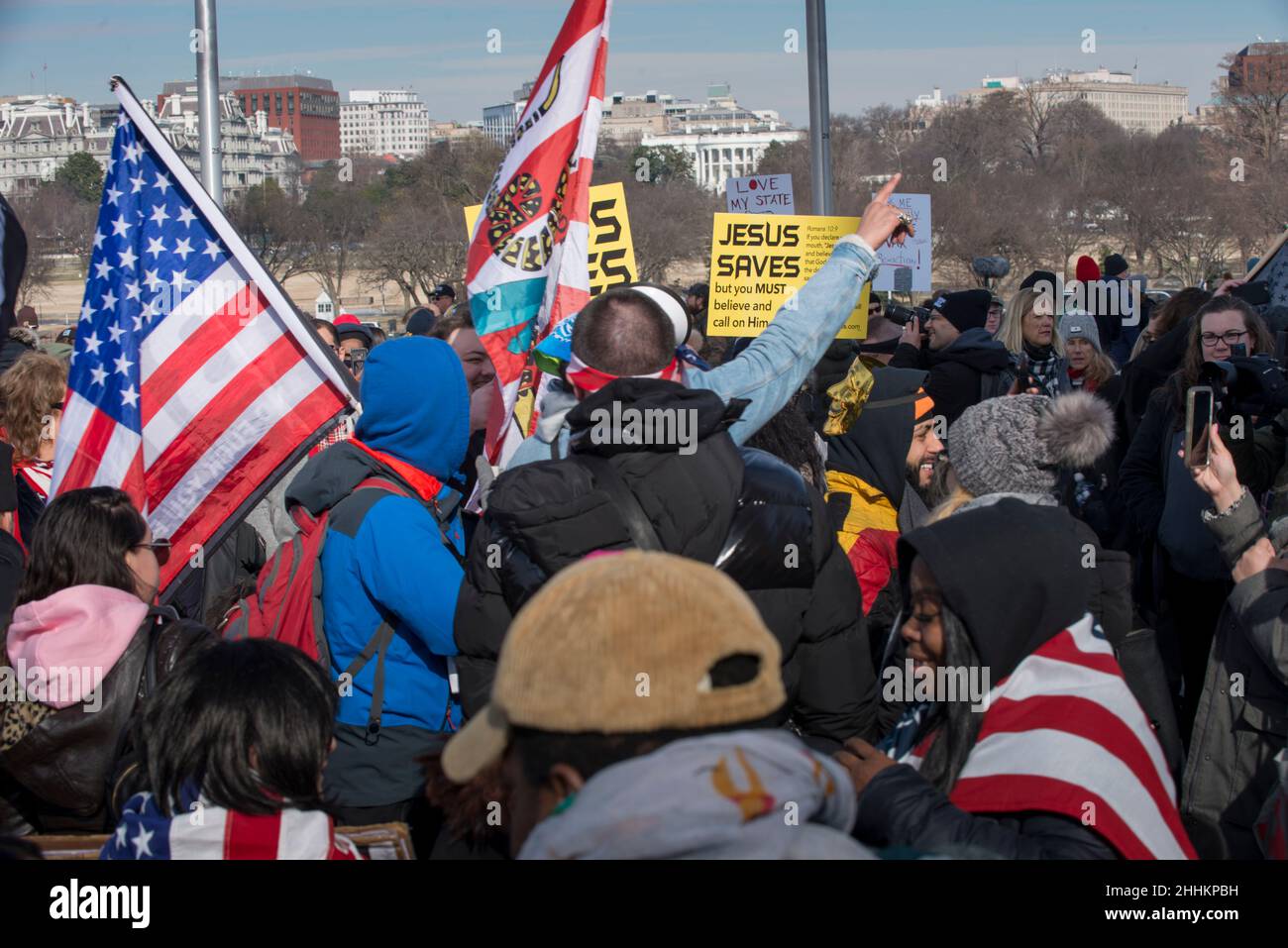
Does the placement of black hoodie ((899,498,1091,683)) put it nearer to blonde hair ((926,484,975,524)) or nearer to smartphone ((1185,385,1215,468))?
blonde hair ((926,484,975,524))

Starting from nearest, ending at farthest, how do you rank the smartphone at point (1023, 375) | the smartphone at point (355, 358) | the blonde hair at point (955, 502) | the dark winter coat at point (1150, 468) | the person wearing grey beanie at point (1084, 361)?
1. the blonde hair at point (955, 502)
2. the dark winter coat at point (1150, 468)
3. the smartphone at point (1023, 375)
4. the person wearing grey beanie at point (1084, 361)
5. the smartphone at point (355, 358)

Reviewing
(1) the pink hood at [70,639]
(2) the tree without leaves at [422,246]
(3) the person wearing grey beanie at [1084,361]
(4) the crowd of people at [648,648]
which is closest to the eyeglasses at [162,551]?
(4) the crowd of people at [648,648]

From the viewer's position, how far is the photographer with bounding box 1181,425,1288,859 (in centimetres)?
330

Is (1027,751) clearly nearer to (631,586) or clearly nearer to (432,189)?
(631,586)

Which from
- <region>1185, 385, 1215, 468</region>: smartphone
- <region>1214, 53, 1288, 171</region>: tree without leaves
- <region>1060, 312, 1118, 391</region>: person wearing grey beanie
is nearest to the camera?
<region>1185, 385, 1215, 468</region>: smartphone

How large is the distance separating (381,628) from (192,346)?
1.38 m

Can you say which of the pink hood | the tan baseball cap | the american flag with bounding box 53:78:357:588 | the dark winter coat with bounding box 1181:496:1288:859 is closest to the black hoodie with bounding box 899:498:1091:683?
the tan baseball cap

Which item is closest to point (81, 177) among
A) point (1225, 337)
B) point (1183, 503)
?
point (1225, 337)

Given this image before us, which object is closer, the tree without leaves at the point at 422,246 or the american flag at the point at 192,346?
the american flag at the point at 192,346

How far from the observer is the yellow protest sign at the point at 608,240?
5.91 metres

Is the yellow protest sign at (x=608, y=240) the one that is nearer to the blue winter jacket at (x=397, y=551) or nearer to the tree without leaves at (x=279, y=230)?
the blue winter jacket at (x=397, y=551)

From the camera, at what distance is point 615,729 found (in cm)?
145

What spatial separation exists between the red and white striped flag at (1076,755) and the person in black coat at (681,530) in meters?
0.58

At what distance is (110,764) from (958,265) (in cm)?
3938
